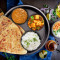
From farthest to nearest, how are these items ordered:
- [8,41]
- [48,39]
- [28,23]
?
[48,39], [28,23], [8,41]

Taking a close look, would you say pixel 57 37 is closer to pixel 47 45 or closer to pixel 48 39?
pixel 48 39

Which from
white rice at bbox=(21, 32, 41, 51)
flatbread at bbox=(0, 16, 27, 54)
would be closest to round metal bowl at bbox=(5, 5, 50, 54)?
white rice at bbox=(21, 32, 41, 51)

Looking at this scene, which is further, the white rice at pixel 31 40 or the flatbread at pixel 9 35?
the white rice at pixel 31 40

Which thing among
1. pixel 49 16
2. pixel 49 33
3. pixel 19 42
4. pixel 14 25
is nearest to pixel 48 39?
pixel 49 33

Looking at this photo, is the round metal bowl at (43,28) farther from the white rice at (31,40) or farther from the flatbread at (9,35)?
the flatbread at (9,35)

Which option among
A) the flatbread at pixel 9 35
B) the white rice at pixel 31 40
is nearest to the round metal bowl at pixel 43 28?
the white rice at pixel 31 40

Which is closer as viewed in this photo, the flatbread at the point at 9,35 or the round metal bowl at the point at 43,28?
the flatbread at the point at 9,35

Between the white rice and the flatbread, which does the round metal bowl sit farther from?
the flatbread
